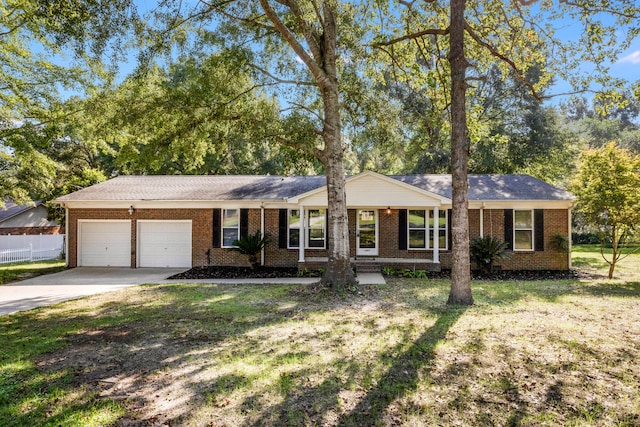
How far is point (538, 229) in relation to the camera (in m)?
14.0

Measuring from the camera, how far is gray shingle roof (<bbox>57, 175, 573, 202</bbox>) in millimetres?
14477

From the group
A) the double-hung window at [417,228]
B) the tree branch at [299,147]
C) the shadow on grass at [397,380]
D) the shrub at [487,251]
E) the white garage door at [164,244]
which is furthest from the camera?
the white garage door at [164,244]

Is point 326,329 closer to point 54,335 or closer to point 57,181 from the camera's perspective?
point 54,335

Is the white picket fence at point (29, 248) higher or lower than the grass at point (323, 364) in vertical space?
higher

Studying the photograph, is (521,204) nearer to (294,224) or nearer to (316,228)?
(316,228)

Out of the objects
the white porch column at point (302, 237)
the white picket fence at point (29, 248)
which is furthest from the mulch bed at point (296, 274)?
the white picket fence at point (29, 248)

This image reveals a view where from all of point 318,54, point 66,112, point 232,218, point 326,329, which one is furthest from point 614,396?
point 66,112

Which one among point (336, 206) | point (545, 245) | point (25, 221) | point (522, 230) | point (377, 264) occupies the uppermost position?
point (336, 206)

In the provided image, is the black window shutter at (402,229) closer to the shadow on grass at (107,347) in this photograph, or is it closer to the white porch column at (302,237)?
the white porch column at (302,237)

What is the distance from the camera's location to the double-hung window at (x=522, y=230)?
1417 cm

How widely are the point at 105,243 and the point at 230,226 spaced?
5283 millimetres

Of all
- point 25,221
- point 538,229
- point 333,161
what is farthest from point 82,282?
point 25,221

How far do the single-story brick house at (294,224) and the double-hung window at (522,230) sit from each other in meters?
0.03

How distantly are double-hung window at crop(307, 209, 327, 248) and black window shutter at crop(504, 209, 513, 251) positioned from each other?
23.0ft
